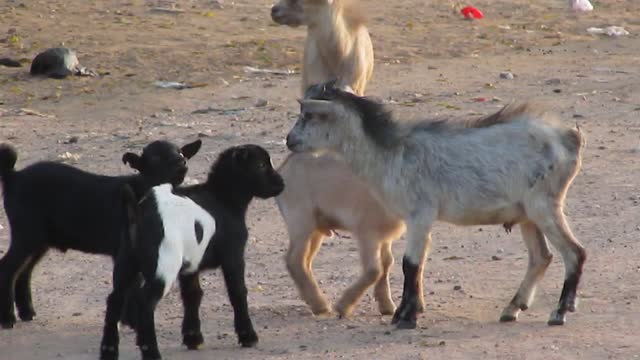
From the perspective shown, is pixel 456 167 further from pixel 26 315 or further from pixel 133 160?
pixel 26 315

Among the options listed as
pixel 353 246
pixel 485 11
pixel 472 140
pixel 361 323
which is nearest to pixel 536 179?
pixel 472 140

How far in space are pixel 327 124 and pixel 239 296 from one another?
120 centimetres

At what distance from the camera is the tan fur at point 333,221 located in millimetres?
9375

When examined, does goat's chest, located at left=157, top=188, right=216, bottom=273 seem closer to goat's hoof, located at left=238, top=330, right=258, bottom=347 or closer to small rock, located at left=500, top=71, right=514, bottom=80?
goat's hoof, located at left=238, top=330, right=258, bottom=347

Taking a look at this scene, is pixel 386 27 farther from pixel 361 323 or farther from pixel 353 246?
pixel 361 323

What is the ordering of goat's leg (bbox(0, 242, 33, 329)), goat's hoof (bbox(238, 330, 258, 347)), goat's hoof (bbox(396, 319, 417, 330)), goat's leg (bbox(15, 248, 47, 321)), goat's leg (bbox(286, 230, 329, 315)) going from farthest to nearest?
goat's leg (bbox(286, 230, 329, 315))
goat's leg (bbox(15, 248, 47, 321))
goat's leg (bbox(0, 242, 33, 329))
goat's hoof (bbox(396, 319, 417, 330))
goat's hoof (bbox(238, 330, 258, 347))

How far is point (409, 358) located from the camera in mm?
8258

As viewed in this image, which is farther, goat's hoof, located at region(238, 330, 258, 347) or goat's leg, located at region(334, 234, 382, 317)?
goat's leg, located at region(334, 234, 382, 317)

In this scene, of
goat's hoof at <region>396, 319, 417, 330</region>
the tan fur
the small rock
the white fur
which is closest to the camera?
the white fur

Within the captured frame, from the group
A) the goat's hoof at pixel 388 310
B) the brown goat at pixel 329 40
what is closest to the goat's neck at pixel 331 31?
the brown goat at pixel 329 40

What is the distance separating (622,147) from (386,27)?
20.6ft

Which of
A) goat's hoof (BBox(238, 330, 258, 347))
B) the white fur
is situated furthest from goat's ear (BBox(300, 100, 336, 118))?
goat's hoof (BBox(238, 330, 258, 347))

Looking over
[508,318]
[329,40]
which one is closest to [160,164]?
[508,318]

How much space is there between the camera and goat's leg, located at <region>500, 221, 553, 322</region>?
9.16 metres
